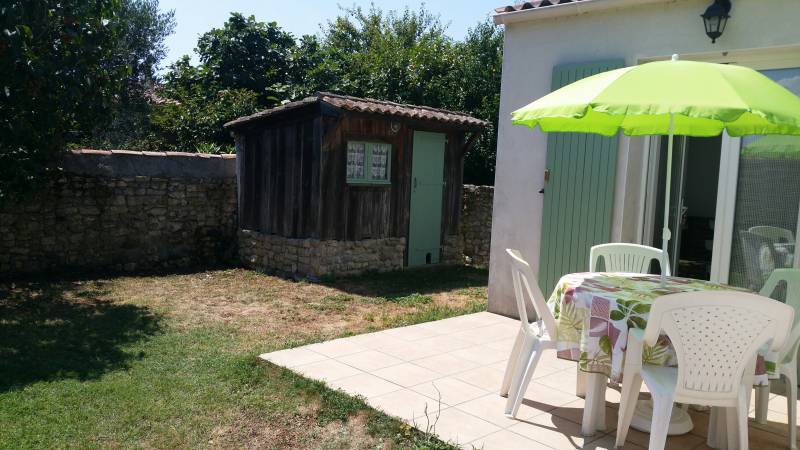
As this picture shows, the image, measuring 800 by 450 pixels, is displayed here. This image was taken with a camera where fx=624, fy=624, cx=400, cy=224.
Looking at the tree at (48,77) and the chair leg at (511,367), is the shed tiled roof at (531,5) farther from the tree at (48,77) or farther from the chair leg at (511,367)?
the tree at (48,77)

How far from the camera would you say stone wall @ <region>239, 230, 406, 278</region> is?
9.83 m

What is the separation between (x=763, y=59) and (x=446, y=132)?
6.51 m

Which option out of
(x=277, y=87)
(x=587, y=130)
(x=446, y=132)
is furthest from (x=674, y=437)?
(x=277, y=87)

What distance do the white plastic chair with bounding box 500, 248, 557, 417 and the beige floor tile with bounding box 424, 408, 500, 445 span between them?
0.26m

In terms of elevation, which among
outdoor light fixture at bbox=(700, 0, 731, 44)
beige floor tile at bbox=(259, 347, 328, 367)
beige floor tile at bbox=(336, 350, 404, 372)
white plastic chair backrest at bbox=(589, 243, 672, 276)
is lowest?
beige floor tile at bbox=(259, 347, 328, 367)

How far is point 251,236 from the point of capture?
11.0 meters

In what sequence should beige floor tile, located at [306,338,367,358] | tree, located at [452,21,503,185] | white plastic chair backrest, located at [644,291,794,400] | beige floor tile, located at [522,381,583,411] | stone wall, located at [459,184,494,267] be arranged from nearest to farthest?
white plastic chair backrest, located at [644,291,794,400], beige floor tile, located at [522,381,583,411], beige floor tile, located at [306,338,367,358], stone wall, located at [459,184,494,267], tree, located at [452,21,503,185]

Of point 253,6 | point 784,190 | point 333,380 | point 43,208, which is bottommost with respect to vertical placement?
Result: point 333,380

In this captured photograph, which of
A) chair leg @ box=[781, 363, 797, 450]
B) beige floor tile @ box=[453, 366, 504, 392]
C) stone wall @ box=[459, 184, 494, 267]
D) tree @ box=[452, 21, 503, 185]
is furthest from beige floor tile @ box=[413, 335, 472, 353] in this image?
tree @ box=[452, 21, 503, 185]

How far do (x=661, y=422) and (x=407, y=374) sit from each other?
7.12 ft

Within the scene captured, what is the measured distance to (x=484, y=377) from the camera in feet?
16.3

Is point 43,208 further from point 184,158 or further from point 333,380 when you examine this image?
point 333,380

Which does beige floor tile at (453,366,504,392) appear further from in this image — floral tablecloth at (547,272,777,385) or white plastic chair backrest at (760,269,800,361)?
white plastic chair backrest at (760,269,800,361)

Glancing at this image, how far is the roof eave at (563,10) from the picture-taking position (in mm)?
5777
